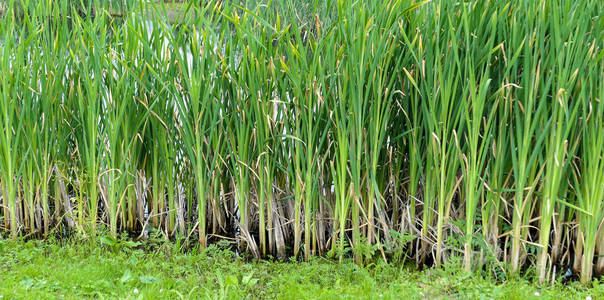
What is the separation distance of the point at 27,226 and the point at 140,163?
729 mm

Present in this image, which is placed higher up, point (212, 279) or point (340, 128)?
point (340, 128)

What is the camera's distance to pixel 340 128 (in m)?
2.32

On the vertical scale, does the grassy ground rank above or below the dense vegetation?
below

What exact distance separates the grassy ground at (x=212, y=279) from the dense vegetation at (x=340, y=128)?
0.35 feet

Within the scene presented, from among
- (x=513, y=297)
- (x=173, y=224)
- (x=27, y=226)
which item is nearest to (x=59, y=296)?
(x=173, y=224)

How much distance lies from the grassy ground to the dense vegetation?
11cm

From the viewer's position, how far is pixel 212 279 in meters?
2.27

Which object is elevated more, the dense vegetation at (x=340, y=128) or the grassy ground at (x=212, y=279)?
the dense vegetation at (x=340, y=128)

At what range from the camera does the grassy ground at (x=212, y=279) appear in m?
2.08

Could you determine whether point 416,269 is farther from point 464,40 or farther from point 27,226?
point 27,226

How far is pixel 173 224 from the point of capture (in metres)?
2.88

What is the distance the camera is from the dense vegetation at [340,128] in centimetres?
211

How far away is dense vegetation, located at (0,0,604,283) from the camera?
6.91 feet

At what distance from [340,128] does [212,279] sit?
0.87 meters
